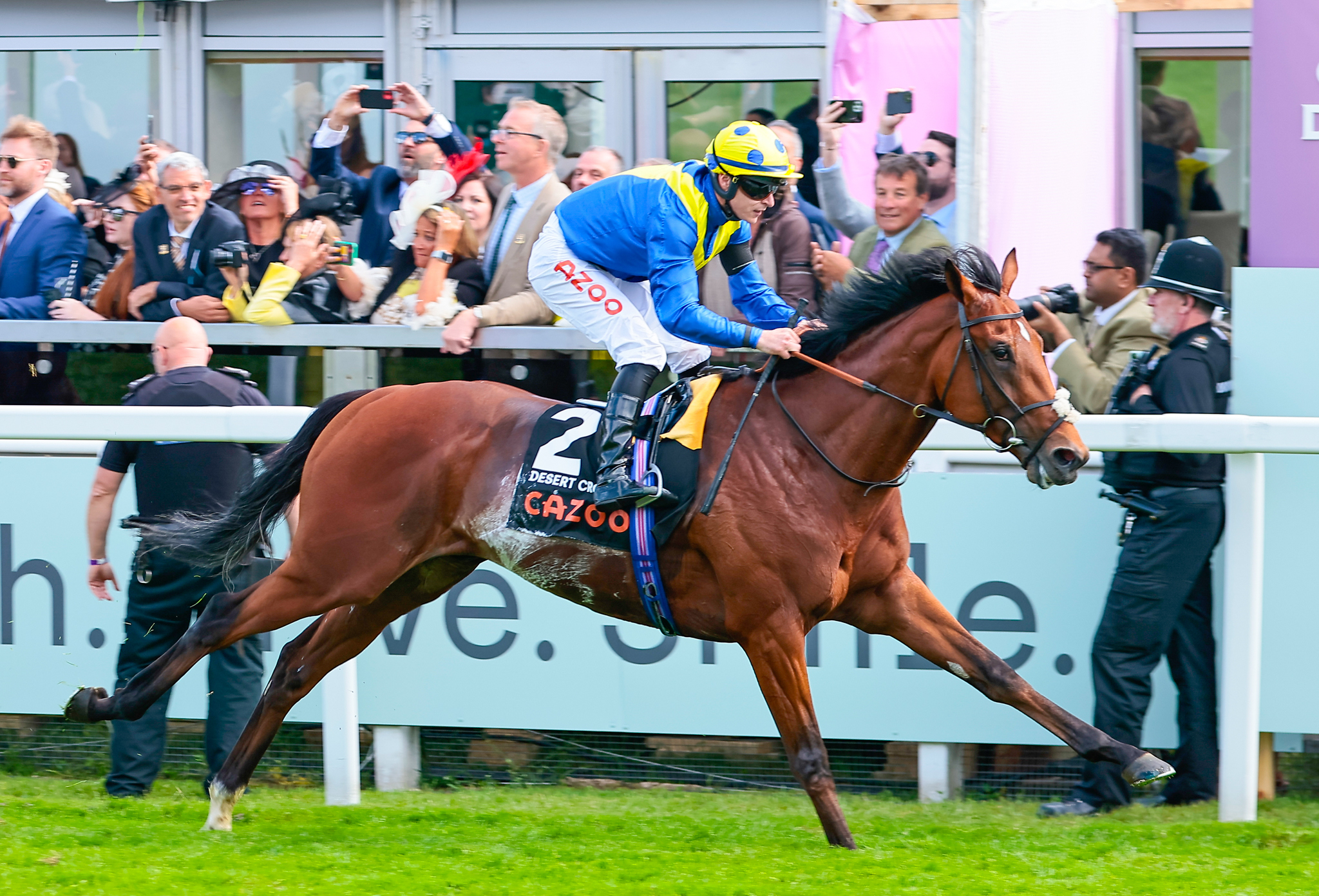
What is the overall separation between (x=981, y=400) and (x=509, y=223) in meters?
2.62

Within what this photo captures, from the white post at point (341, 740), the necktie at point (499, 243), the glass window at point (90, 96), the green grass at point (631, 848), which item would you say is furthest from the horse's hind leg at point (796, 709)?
the glass window at point (90, 96)

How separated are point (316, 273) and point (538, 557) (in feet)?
7.23

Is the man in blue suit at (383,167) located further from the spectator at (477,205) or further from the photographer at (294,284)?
the photographer at (294,284)

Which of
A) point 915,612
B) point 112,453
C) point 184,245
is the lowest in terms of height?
point 915,612

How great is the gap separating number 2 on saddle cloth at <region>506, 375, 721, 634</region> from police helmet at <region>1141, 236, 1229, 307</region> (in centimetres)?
142

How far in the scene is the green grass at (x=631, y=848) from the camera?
11.6 feet

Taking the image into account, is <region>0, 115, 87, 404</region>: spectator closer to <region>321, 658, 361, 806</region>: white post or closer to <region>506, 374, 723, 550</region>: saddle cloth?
<region>321, 658, 361, 806</region>: white post

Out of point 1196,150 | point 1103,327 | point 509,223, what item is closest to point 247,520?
point 509,223

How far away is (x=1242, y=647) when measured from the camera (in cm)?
419

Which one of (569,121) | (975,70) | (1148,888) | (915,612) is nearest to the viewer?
(1148,888)

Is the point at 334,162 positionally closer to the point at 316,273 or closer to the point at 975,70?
the point at 316,273

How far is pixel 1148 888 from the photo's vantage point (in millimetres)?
3482

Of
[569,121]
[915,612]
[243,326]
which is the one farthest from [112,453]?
[569,121]

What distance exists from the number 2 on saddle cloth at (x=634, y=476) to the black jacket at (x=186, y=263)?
2299 millimetres
